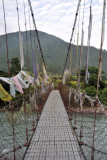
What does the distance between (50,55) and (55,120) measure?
33086 mm

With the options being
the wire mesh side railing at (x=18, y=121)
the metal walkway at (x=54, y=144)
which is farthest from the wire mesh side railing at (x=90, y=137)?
the wire mesh side railing at (x=18, y=121)

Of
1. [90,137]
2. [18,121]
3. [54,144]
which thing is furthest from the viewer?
[90,137]

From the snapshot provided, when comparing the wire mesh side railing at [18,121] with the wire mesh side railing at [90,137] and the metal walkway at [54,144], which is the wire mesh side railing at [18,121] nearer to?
the metal walkway at [54,144]

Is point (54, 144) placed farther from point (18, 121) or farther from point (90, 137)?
point (90, 137)

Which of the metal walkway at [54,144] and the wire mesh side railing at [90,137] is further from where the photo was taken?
the wire mesh side railing at [90,137]

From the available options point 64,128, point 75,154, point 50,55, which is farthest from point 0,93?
point 50,55

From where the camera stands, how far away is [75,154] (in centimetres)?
192

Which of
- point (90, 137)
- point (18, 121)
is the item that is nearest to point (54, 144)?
point (18, 121)

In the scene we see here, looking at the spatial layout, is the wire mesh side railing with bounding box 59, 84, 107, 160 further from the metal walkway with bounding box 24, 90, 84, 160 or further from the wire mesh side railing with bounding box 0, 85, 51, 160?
the wire mesh side railing with bounding box 0, 85, 51, 160

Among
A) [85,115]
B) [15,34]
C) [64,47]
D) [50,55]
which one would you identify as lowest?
[85,115]

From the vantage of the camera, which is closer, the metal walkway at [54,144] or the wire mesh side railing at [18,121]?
the metal walkway at [54,144]

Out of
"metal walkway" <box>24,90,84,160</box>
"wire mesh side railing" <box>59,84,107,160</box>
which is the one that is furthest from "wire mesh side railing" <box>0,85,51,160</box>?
"wire mesh side railing" <box>59,84,107,160</box>

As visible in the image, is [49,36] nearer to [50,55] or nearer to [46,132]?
[50,55]

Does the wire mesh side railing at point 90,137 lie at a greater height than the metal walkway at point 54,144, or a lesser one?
lesser
